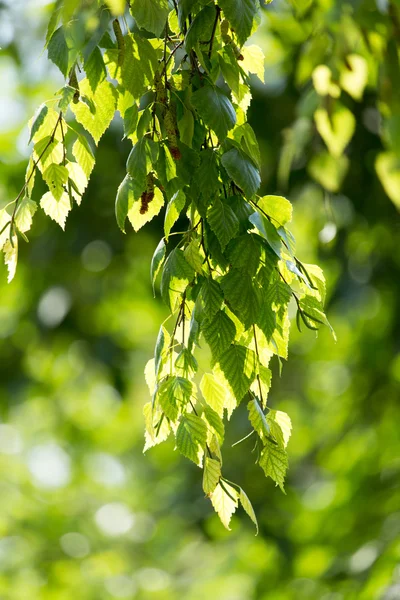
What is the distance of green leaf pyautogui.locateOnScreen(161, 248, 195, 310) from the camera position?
→ 88cm

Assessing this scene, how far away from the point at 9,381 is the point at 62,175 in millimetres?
3781

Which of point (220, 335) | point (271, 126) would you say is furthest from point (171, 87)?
point (271, 126)

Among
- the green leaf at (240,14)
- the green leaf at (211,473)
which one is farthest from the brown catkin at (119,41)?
the green leaf at (211,473)

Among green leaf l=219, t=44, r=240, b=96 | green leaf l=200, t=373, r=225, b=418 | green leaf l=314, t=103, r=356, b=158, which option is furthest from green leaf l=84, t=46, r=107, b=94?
green leaf l=314, t=103, r=356, b=158

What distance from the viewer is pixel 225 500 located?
942mm

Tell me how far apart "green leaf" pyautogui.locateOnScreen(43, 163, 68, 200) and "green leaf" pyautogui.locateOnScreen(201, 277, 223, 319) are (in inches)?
7.6

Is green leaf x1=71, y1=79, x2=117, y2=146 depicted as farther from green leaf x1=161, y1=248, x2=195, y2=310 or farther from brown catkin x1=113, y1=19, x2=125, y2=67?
green leaf x1=161, y1=248, x2=195, y2=310

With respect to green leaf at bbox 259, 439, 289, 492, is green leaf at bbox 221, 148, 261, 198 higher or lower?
higher

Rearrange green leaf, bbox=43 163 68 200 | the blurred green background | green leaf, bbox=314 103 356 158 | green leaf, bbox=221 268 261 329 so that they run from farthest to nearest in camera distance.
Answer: the blurred green background < green leaf, bbox=314 103 356 158 < green leaf, bbox=43 163 68 200 < green leaf, bbox=221 268 261 329

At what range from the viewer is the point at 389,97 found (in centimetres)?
164

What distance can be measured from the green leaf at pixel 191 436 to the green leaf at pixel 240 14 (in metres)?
0.39

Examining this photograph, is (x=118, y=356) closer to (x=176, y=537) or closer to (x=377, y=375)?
(x=377, y=375)

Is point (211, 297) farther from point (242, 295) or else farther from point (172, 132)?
point (172, 132)

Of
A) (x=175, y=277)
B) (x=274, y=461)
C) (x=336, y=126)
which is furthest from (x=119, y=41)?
(x=336, y=126)
